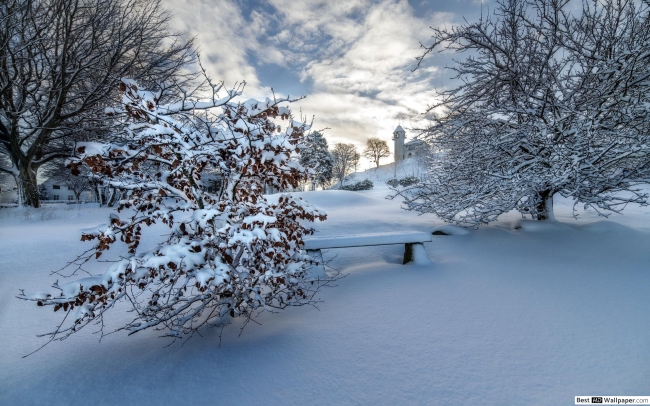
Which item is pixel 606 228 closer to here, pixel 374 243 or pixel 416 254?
pixel 416 254

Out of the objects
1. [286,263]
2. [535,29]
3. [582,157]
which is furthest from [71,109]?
[582,157]

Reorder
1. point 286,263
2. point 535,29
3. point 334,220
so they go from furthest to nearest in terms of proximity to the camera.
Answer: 1. point 334,220
2. point 535,29
3. point 286,263

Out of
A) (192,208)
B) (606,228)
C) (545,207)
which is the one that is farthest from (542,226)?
(192,208)

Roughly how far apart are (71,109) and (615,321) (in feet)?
45.2

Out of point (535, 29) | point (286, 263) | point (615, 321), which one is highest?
point (535, 29)

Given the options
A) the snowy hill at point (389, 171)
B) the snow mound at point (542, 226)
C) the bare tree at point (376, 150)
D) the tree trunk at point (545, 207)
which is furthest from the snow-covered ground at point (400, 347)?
the bare tree at point (376, 150)

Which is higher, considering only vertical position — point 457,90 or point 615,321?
point 457,90

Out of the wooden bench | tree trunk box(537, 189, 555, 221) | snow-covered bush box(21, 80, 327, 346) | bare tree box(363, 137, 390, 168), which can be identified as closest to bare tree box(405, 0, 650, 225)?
tree trunk box(537, 189, 555, 221)

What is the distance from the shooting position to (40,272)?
3.88 m

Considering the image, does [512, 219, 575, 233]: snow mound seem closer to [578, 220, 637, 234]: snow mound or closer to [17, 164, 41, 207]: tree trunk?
[578, 220, 637, 234]: snow mound

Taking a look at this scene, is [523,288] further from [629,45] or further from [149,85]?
[149,85]

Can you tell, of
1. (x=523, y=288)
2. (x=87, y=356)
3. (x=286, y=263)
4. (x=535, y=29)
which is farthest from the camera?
(x=535, y=29)

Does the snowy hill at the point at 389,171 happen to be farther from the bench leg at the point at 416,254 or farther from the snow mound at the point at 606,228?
the bench leg at the point at 416,254

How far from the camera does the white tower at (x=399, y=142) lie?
184ft
